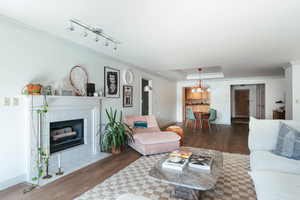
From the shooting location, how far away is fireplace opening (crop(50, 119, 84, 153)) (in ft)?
9.09

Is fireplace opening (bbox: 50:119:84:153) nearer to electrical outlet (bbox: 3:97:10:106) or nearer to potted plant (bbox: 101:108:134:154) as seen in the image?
potted plant (bbox: 101:108:134:154)

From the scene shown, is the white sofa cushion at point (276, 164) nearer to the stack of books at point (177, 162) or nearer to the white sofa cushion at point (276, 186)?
the white sofa cushion at point (276, 186)

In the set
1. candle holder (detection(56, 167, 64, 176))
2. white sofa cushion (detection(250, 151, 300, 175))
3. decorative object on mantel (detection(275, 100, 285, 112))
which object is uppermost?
decorative object on mantel (detection(275, 100, 285, 112))

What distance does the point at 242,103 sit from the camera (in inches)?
404

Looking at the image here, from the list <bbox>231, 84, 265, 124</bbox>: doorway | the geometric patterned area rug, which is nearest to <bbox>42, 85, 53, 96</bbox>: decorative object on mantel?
the geometric patterned area rug

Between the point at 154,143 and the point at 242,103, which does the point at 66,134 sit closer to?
the point at 154,143

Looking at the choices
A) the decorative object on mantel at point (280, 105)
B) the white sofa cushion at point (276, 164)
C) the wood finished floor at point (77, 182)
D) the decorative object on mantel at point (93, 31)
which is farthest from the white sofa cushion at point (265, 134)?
the decorative object on mantel at point (280, 105)

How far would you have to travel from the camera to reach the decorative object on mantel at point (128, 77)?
176 inches

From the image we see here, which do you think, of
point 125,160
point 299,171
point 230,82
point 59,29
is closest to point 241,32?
point 299,171

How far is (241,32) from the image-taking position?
2.44 m

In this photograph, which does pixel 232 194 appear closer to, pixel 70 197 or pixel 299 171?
Result: pixel 299 171

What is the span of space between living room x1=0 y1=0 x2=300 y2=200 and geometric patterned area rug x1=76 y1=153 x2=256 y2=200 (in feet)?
0.04

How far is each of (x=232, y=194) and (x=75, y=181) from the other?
2.14m

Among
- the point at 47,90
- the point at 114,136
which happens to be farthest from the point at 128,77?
the point at 47,90
